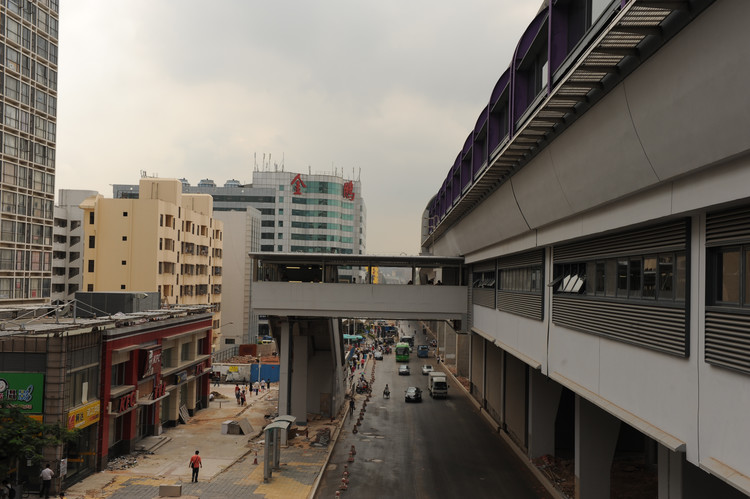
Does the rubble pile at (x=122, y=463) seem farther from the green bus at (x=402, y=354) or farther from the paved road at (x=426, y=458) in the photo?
the green bus at (x=402, y=354)

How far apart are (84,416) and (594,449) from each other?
2004 cm

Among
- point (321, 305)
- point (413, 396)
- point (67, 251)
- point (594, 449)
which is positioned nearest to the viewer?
point (594, 449)

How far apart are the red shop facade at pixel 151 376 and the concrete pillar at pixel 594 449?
65.5ft

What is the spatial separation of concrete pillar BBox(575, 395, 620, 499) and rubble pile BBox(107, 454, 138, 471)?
19941 mm

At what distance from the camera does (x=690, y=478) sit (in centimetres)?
1345

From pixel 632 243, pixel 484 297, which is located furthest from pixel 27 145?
pixel 632 243

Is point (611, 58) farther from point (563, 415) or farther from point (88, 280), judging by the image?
point (88, 280)

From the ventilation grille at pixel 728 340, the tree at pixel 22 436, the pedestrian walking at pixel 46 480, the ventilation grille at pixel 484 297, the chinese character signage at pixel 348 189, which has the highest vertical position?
the chinese character signage at pixel 348 189

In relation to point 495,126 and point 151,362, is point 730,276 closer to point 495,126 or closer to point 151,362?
point 495,126

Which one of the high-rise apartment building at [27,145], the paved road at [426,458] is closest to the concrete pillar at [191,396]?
the paved road at [426,458]

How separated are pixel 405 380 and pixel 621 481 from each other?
1460 inches

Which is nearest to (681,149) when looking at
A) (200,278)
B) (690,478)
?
(690,478)

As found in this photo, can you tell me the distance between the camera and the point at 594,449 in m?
20.0

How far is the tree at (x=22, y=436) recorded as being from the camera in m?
20.1
